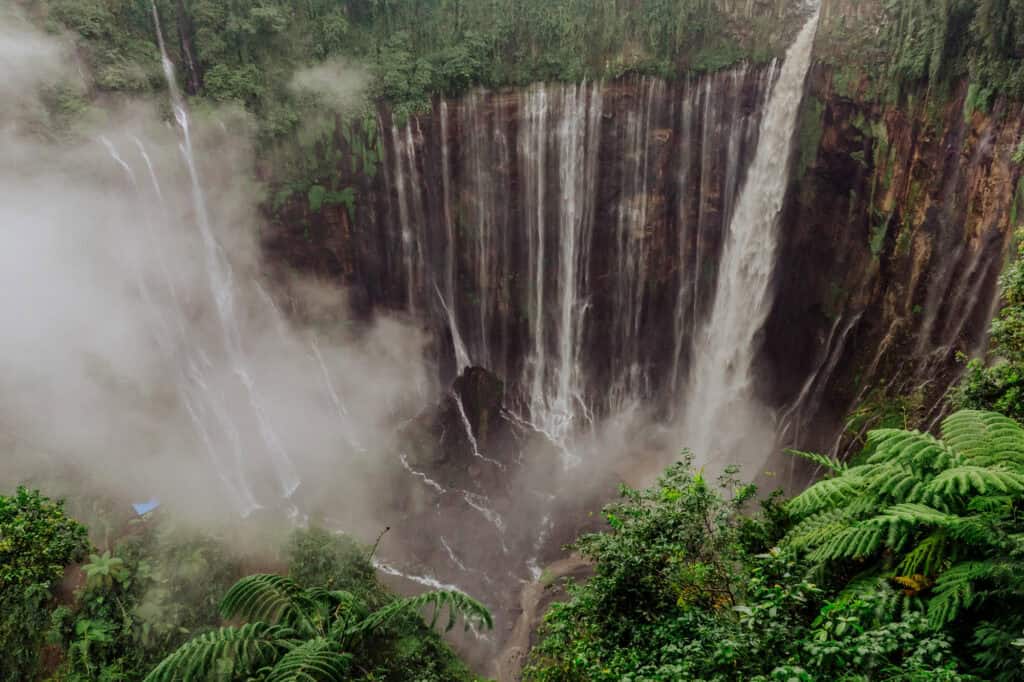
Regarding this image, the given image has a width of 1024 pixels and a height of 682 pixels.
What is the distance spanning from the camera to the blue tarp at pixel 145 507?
42.5 feet

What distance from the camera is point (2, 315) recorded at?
13.1 m

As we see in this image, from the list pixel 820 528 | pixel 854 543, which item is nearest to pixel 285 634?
pixel 820 528

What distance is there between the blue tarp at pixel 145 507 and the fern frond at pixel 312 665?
10009 millimetres

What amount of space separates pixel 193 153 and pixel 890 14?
1541 cm

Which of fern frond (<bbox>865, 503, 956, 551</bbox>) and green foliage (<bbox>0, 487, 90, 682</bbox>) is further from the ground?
fern frond (<bbox>865, 503, 956, 551</bbox>)

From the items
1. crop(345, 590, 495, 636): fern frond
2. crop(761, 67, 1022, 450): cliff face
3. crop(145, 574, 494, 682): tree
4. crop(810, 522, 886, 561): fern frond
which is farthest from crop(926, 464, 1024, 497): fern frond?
crop(761, 67, 1022, 450): cliff face

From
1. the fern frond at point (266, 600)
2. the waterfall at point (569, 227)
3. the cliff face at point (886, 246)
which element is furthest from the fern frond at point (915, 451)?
the waterfall at point (569, 227)

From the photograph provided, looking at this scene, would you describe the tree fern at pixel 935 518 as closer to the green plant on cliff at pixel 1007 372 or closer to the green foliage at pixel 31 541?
the green plant on cliff at pixel 1007 372

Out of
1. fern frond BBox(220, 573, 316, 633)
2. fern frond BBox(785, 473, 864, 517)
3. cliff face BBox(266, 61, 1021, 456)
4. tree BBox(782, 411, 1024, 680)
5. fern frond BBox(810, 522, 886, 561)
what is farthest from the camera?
cliff face BBox(266, 61, 1021, 456)

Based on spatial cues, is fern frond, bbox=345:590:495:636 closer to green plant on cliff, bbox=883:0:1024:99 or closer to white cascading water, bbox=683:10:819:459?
green plant on cliff, bbox=883:0:1024:99

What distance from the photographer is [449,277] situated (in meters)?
17.3

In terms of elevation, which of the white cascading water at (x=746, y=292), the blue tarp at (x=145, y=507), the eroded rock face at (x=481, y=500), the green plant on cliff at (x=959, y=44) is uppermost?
the green plant on cliff at (x=959, y=44)

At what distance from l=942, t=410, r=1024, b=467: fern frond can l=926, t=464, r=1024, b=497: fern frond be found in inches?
13.3

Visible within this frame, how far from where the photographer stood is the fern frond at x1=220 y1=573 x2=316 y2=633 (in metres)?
5.57
